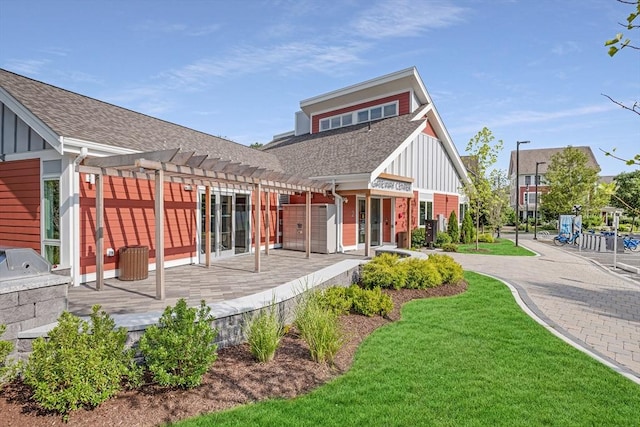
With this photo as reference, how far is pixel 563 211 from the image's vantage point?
3738 cm

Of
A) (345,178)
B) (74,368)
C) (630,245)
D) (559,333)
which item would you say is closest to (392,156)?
(345,178)

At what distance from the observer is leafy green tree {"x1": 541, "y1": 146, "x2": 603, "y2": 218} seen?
36.4 meters

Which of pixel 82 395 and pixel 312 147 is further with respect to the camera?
pixel 312 147

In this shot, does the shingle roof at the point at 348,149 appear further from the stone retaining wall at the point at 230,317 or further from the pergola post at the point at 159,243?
the pergola post at the point at 159,243

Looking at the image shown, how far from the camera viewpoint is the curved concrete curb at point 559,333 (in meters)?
4.93

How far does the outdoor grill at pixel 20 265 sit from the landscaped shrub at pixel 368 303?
17.4 feet

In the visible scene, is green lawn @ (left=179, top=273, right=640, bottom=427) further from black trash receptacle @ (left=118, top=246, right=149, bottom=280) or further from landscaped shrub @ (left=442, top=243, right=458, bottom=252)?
landscaped shrub @ (left=442, top=243, right=458, bottom=252)

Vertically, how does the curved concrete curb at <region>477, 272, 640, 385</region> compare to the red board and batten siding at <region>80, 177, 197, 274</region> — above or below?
below

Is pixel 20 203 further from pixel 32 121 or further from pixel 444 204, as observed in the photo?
pixel 444 204

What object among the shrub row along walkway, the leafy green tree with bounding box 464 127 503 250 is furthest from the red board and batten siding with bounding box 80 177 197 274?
the leafy green tree with bounding box 464 127 503 250

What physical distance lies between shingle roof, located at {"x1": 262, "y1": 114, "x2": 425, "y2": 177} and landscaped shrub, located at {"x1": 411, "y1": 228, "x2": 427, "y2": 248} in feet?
17.6

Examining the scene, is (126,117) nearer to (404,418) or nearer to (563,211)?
(404,418)

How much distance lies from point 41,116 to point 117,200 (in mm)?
2583

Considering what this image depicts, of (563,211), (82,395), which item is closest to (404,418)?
(82,395)
